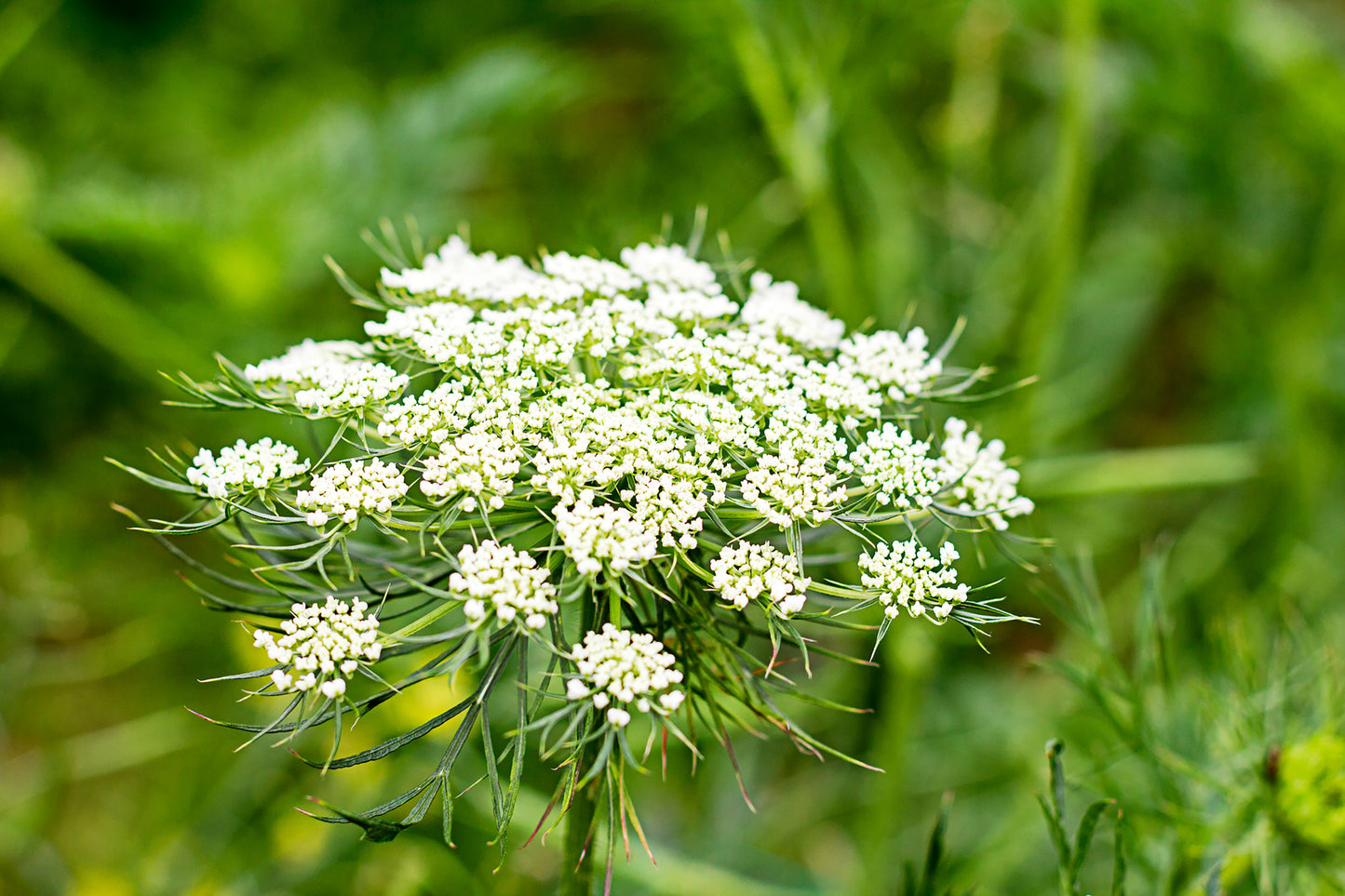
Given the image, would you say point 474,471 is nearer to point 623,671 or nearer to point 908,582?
point 623,671

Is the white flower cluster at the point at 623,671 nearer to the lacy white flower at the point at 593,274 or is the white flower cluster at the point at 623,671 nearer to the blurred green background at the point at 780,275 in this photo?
the lacy white flower at the point at 593,274

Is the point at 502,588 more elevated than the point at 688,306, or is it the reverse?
the point at 688,306

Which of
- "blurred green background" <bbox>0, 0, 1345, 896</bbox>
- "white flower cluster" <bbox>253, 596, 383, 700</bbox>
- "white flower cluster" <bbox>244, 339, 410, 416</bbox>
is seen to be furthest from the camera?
"blurred green background" <bbox>0, 0, 1345, 896</bbox>

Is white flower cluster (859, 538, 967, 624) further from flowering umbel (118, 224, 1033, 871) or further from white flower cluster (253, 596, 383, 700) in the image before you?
white flower cluster (253, 596, 383, 700)

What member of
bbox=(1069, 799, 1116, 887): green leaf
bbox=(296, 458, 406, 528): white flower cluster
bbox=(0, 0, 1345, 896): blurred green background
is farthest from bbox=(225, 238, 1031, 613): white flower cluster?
bbox=(0, 0, 1345, 896): blurred green background

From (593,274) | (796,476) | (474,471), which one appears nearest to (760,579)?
(796,476)

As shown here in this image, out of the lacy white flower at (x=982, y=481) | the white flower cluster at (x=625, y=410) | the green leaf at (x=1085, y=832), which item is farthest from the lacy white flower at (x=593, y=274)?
the green leaf at (x=1085, y=832)

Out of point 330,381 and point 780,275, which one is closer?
point 330,381

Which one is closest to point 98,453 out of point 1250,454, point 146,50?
point 146,50
